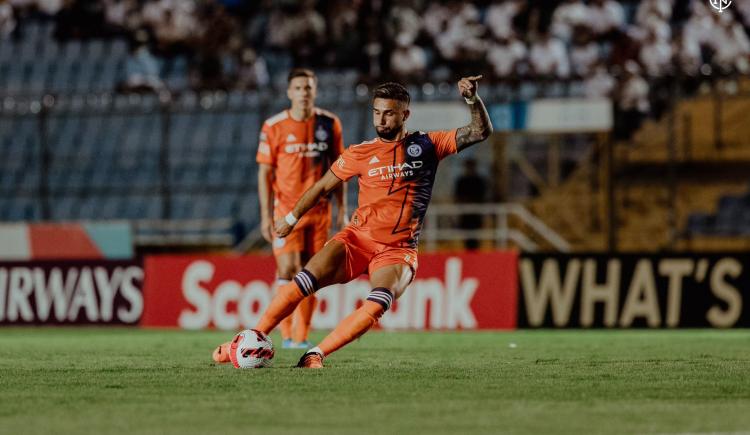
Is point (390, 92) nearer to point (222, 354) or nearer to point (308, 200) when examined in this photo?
point (308, 200)

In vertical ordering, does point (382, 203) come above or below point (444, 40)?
below

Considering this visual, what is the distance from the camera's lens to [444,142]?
9195 millimetres

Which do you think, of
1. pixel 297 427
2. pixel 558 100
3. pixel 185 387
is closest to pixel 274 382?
pixel 185 387

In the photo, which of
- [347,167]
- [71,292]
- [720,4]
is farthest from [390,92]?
[720,4]

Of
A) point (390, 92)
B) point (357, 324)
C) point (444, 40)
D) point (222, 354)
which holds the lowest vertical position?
point (222, 354)

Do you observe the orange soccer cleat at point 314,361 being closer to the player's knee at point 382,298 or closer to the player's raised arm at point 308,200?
the player's knee at point 382,298

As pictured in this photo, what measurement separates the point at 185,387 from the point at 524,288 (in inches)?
369

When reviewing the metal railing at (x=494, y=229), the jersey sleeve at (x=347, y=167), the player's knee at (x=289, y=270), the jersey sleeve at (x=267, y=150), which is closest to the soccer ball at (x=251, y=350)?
the jersey sleeve at (x=347, y=167)

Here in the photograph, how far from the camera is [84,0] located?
25.0 m

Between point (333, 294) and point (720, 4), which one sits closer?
point (333, 294)

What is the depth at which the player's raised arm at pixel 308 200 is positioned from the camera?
9.29 metres

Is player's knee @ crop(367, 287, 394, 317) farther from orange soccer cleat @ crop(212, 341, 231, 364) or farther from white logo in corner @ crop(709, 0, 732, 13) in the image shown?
white logo in corner @ crop(709, 0, 732, 13)

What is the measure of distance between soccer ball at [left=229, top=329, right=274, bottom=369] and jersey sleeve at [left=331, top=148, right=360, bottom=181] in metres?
A: 1.24

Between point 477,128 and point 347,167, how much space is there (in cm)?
99
